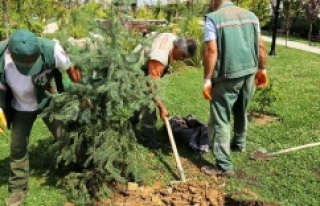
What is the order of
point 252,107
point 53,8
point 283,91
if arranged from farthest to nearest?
1. point 53,8
2. point 283,91
3. point 252,107

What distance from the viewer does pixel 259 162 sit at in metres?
4.73

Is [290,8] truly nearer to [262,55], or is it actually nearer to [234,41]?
[262,55]

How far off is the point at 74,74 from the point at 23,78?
18.1 inches

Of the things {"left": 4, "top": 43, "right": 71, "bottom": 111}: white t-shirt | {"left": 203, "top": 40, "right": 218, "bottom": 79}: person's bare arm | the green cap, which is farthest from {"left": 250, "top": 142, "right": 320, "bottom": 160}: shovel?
the green cap

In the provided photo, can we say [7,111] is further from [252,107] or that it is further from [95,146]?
[252,107]

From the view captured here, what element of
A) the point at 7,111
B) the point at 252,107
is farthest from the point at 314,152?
the point at 7,111

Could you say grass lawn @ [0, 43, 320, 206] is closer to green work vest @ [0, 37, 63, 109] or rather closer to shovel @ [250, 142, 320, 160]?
shovel @ [250, 142, 320, 160]

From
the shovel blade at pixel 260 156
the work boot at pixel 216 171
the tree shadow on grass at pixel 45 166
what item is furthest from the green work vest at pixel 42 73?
the shovel blade at pixel 260 156

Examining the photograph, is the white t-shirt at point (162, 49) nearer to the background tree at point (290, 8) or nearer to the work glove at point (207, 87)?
the work glove at point (207, 87)

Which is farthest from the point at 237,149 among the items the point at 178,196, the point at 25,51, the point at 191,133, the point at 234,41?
the point at 25,51

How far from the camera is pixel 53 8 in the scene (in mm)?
14414

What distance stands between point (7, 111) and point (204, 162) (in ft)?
7.68

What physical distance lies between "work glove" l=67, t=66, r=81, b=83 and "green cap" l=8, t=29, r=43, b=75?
383 mm

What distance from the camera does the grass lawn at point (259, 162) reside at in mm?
4031
